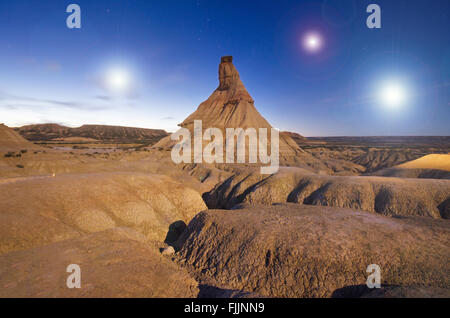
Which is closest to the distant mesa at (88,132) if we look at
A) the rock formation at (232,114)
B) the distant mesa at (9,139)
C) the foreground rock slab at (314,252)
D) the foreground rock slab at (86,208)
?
the rock formation at (232,114)

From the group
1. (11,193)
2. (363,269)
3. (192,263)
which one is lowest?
(192,263)

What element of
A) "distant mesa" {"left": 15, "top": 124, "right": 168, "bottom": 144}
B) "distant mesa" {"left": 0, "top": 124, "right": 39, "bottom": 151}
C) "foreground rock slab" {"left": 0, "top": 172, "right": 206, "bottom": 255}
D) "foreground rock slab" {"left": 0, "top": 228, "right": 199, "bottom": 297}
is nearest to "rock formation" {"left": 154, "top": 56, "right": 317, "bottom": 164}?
"distant mesa" {"left": 0, "top": 124, "right": 39, "bottom": 151}

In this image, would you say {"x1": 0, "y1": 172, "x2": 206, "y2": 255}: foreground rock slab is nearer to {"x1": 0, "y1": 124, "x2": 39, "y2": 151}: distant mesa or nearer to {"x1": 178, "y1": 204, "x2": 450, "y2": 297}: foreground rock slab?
{"x1": 178, "y1": 204, "x2": 450, "y2": 297}: foreground rock slab

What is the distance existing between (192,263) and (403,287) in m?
9.17

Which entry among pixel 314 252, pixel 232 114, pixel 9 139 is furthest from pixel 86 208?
pixel 232 114

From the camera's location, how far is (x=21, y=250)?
874 cm

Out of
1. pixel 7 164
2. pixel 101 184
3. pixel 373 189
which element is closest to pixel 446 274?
pixel 373 189

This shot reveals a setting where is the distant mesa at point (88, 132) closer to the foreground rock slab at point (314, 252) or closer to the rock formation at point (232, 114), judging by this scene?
the rock formation at point (232, 114)

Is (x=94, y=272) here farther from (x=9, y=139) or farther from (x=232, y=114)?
(x=232, y=114)

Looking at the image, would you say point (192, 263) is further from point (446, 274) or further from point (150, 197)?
point (446, 274)

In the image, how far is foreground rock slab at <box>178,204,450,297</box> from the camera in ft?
26.8

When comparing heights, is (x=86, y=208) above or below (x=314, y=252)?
above

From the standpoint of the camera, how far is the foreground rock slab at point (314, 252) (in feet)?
26.8

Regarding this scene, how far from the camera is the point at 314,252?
9094 millimetres
